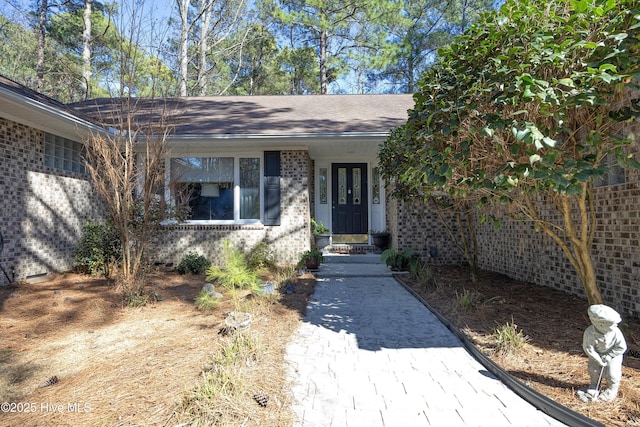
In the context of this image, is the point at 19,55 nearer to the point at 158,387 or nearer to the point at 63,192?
the point at 63,192

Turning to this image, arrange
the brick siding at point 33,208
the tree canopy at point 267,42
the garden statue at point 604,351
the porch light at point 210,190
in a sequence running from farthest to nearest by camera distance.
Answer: the tree canopy at point 267,42 < the porch light at point 210,190 < the brick siding at point 33,208 < the garden statue at point 604,351

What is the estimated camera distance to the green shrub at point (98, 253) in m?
6.43

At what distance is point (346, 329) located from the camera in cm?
386

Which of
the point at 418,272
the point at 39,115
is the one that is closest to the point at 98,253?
the point at 39,115

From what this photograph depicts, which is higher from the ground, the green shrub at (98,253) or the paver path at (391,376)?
the green shrub at (98,253)

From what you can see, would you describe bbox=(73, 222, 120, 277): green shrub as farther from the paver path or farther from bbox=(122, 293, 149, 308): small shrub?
the paver path

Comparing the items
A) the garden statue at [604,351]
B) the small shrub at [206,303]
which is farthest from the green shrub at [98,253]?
the garden statue at [604,351]

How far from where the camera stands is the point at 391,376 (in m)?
2.74

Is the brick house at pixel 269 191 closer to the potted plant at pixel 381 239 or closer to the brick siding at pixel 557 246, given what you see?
the brick siding at pixel 557 246

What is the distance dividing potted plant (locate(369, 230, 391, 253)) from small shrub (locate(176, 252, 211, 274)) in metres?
4.12

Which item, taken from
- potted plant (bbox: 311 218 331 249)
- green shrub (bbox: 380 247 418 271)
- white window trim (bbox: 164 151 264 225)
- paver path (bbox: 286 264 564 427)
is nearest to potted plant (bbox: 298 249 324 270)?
green shrub (bbox: 380 247 418 271)

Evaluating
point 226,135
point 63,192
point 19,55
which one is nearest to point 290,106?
point 226,135

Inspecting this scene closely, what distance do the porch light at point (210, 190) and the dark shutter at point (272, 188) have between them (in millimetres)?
1140

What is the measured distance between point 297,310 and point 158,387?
2.14 meters
